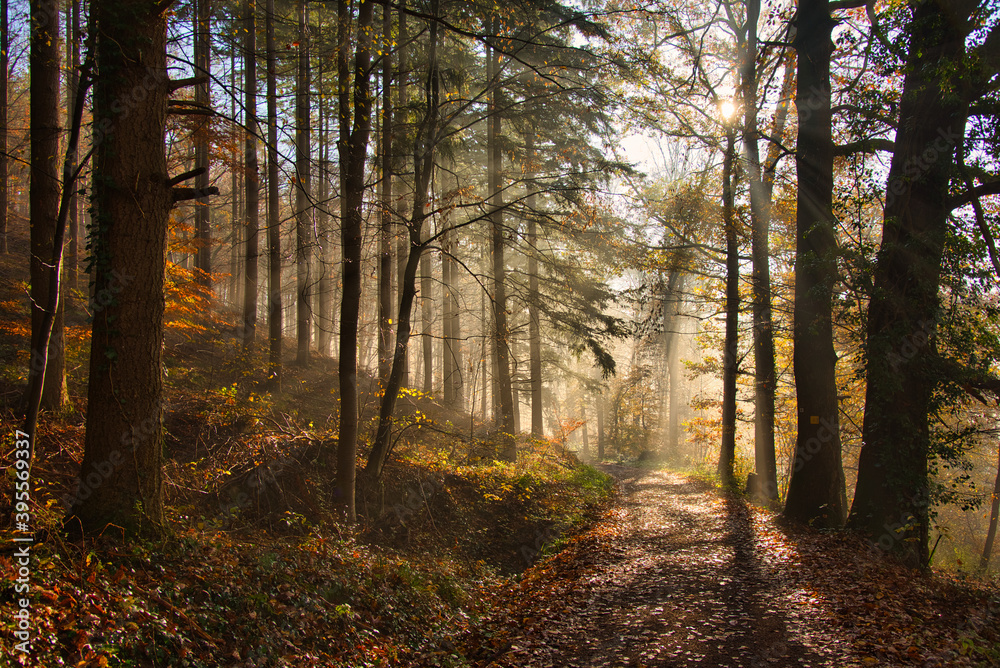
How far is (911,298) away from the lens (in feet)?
25.2

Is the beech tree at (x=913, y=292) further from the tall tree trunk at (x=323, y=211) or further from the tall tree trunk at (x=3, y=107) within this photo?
the tall tree trunk at (x=3, y=107)

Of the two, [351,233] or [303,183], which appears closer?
[351,233]

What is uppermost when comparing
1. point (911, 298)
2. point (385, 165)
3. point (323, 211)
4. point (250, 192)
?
point (250, 192)

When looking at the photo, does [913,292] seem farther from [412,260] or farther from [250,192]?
[250,192]

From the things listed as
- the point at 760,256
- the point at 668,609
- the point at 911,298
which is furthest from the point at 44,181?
the point at 760,256

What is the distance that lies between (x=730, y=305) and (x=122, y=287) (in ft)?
43.5

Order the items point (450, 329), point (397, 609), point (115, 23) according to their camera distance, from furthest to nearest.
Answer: point (450, 329) → point (397, 609) → point (115, 23)

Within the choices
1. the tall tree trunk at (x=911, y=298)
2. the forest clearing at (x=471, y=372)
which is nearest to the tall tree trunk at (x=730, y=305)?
the forest clearing at (x=471, y=372)

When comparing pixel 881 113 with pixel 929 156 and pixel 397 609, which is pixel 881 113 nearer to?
pixel 929 156

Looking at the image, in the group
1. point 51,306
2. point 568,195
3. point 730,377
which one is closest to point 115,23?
point 51,306

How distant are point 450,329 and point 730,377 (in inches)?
367

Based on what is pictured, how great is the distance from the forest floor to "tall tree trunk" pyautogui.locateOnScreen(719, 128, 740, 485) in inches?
254

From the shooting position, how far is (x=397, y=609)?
17.3ft

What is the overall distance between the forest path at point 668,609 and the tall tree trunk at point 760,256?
17.7ft
